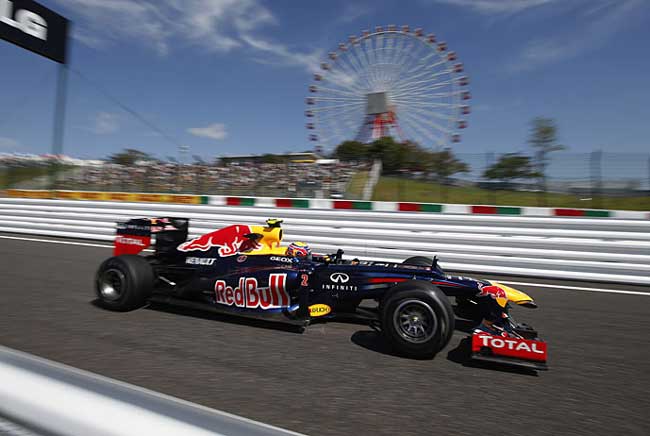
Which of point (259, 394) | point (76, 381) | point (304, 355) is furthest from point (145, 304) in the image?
point (76, 381)

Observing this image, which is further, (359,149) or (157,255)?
(359,149)

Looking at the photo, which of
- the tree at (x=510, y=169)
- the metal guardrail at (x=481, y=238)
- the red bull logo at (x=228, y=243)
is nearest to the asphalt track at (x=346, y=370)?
the red bull logo at (x=228, y=243)

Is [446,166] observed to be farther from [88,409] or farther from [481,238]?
[88,409]

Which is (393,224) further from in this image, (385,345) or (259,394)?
(259,394)

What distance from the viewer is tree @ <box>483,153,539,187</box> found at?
33.7ft

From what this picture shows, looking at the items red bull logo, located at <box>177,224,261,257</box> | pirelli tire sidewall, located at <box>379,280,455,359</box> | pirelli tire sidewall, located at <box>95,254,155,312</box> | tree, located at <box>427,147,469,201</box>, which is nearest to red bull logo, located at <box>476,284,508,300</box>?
pirelli tire sidewall, located at <box>379,280,455,359</box>

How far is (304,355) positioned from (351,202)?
582 centimetres

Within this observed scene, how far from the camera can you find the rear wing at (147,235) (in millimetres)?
5305

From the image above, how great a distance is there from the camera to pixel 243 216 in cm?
1023

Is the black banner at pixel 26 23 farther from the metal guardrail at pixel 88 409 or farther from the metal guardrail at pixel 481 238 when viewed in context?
the metal guardrail at pixel 88 409

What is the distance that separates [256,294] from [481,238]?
5100 millimetres

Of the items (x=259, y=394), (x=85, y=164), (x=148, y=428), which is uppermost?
(x=85, y=164)

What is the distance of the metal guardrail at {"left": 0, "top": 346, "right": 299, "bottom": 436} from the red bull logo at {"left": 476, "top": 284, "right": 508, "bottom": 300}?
3.11 meters

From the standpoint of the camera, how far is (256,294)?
4.48m
